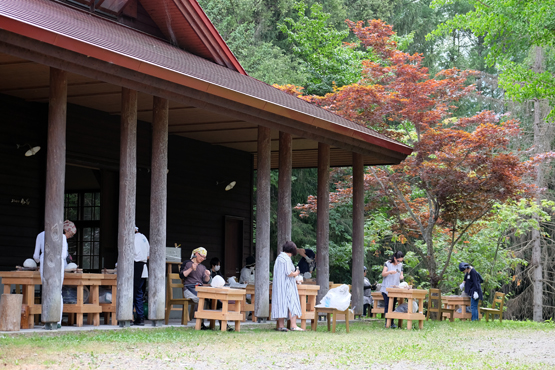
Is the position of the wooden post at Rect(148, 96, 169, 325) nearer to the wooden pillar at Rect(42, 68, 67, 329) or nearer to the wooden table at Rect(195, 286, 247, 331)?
the wooden table at Rect(195, 286, 247, 331)

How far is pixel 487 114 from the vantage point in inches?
688

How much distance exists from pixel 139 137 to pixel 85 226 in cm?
223

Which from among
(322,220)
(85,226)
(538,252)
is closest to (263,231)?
(322,220)

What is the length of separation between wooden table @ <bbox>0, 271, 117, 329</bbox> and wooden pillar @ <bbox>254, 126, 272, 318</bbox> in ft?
9.48

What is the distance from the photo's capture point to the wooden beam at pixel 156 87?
8.24m

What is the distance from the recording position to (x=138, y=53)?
978 centimetres

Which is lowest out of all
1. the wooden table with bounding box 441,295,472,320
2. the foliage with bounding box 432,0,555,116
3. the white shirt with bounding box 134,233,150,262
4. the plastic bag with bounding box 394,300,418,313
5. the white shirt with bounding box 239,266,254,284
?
the wooden table with bounding box 441,295,472,320

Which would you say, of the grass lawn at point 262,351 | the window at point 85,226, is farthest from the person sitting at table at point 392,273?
the window at point 85,226

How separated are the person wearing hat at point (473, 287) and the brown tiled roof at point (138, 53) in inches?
185

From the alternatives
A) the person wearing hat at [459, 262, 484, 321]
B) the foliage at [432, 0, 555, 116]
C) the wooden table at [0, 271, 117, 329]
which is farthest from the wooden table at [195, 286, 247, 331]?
the foliage at [432, 0, 555, 116]

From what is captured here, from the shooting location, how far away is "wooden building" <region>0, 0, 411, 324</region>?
9109 millimetres

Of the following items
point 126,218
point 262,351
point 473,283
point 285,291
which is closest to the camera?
point 262,351

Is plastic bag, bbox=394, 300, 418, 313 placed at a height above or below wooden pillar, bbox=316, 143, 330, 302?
below

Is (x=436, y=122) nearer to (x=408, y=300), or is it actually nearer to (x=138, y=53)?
(x=408, y=300)
